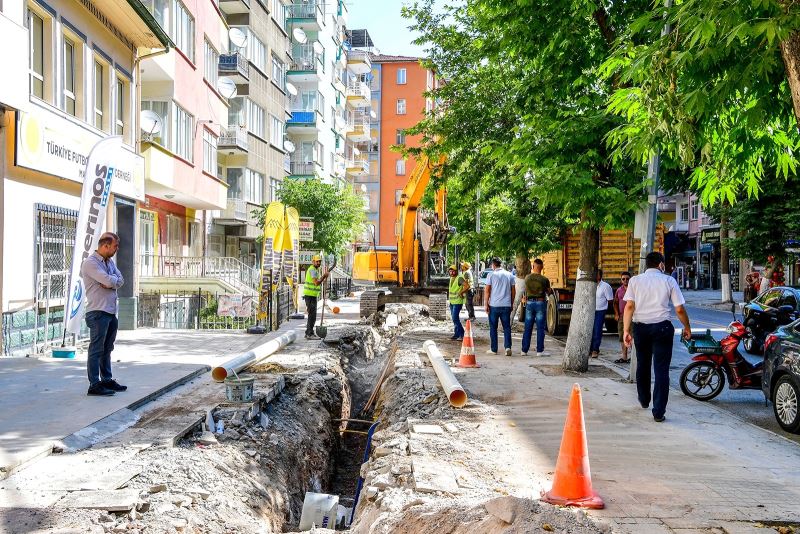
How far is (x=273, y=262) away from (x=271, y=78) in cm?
2278

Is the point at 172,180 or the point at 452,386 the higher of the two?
the point at 172,180

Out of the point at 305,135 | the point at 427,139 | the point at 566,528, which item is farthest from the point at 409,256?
the point at 305,135

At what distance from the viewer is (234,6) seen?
34.5m

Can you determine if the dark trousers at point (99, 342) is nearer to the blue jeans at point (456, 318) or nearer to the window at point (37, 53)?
the window at point (37, 53)

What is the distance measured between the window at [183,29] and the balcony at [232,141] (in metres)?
7.99

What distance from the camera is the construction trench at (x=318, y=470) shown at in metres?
4.57

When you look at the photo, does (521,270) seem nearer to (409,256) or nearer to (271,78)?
(409,256)

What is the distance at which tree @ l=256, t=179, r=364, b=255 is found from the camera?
3553 centimetres

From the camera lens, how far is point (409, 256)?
76.0 feet

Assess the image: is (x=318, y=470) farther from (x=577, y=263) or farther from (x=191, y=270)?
(x=191, y=270)

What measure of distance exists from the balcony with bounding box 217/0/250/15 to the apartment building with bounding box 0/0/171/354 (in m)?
17.9

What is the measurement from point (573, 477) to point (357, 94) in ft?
202

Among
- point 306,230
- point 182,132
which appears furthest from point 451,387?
point 182,132

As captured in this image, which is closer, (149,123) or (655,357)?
(655,357)
